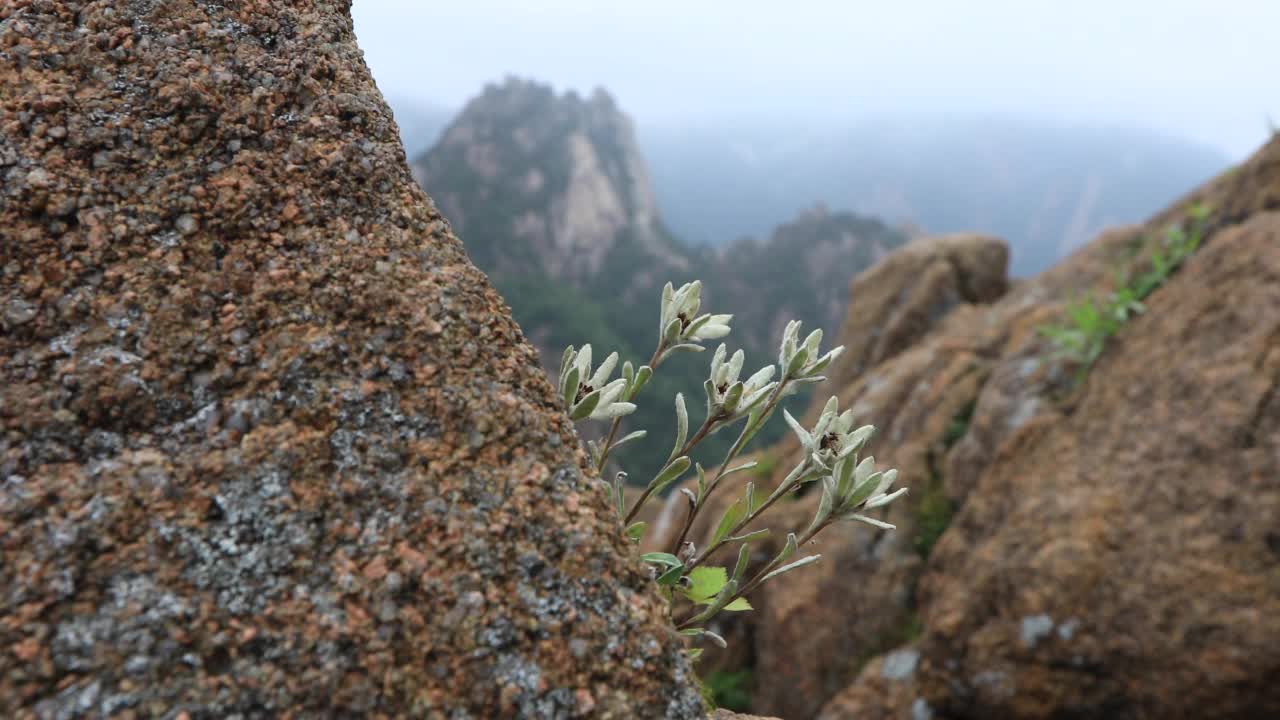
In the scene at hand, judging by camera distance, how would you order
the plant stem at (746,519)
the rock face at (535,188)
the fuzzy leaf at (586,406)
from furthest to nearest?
the rock face at (535,188), the plant stem at (746,519), the fuzzy leaf at (586,406)

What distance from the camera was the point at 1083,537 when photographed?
521cm

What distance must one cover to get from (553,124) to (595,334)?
53.3 meters

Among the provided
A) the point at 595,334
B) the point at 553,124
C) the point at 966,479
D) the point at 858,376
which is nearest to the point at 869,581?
the point at 966,479

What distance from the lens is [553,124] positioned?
391 ft

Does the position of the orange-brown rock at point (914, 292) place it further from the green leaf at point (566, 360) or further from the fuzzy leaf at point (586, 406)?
the fuzzy leaf at point (586, 406)

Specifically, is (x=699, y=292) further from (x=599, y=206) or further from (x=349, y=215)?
(x=599, y=206)

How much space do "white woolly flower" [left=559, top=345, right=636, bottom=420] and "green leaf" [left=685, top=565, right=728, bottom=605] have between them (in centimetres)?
45

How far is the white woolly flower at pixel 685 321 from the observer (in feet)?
6.46

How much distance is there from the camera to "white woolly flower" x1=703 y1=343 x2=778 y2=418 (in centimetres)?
189

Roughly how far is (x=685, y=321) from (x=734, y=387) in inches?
10.1

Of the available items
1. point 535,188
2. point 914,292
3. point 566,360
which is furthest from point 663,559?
point 535,188

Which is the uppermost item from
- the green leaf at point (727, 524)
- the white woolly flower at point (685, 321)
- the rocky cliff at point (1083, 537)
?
the white woolly flower at point (685, 321)

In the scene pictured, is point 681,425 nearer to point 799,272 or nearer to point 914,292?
point 914,292

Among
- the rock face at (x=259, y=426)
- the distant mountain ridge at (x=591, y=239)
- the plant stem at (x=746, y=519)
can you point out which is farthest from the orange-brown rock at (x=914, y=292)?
the distant mountain ridge at (x=591, y=239)
